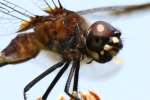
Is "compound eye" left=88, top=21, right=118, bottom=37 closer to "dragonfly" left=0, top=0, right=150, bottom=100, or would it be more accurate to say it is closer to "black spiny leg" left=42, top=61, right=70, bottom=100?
"dragonfly" left=0, top=0, right=150, bottom=100

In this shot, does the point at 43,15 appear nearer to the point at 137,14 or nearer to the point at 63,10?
the point at 63,10

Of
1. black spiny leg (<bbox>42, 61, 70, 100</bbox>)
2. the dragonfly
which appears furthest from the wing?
black spiny leg (<bbox>42, 61, 70, 100</bbox>)

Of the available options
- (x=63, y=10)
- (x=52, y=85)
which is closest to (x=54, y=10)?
(x=63, y=10)

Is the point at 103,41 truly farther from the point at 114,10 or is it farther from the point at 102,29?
the point at 114,10

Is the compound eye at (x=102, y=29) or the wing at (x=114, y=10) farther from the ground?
the wing at (x=114, y=10)

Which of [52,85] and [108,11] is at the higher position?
[108,11]

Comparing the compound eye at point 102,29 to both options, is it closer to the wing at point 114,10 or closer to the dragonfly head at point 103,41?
the dragonfly head at point 103,41

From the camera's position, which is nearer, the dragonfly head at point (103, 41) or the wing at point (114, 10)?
the dragonfly head at point (103, 41)

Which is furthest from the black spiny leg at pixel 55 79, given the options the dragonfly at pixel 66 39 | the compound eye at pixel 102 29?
the compound eye at pixel 102 29
